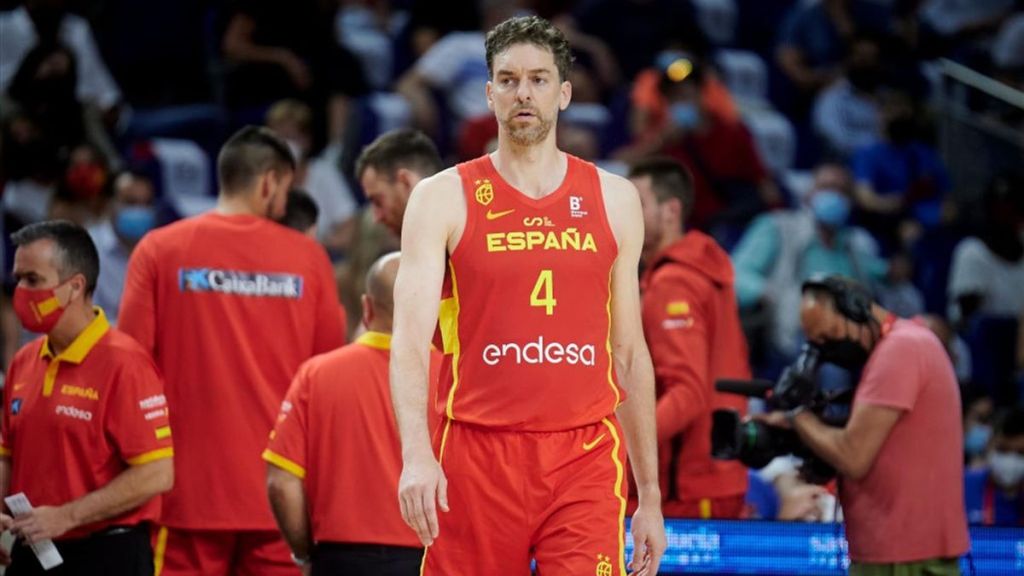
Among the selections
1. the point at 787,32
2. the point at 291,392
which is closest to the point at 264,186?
the point at 291,392

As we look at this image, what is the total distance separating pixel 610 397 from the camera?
496 centimetres

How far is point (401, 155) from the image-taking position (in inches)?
285

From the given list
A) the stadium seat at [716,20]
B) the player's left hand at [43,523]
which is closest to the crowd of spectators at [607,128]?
the stadium seat at [716,20]

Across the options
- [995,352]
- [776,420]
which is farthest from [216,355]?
[995,352]

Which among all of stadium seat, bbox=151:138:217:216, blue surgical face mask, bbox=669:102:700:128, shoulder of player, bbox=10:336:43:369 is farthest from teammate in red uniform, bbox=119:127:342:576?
blue surgical face mask, bbox=669:102:700:128

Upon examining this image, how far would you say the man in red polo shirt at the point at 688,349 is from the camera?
7074mm

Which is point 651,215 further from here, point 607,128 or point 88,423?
point 607,128

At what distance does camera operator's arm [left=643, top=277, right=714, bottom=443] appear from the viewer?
6984 mm

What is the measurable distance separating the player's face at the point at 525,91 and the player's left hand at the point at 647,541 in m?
1.12

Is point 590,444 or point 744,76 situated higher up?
point 744,76

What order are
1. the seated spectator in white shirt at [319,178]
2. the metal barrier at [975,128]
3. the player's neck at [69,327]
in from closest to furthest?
the player's neck at [69,327], the seated spectator in white shirt at [319,178], the metal barrier at [975,128]

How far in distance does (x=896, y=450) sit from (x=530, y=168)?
2282mm

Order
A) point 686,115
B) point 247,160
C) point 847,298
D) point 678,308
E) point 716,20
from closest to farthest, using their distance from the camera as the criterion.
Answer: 1. point 847,298
2. point 247,160
3. point 678,308
4. point 686,115
5. point 716,20

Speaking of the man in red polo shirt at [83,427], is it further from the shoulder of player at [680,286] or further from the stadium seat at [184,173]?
the stadium seat at [184,173]
